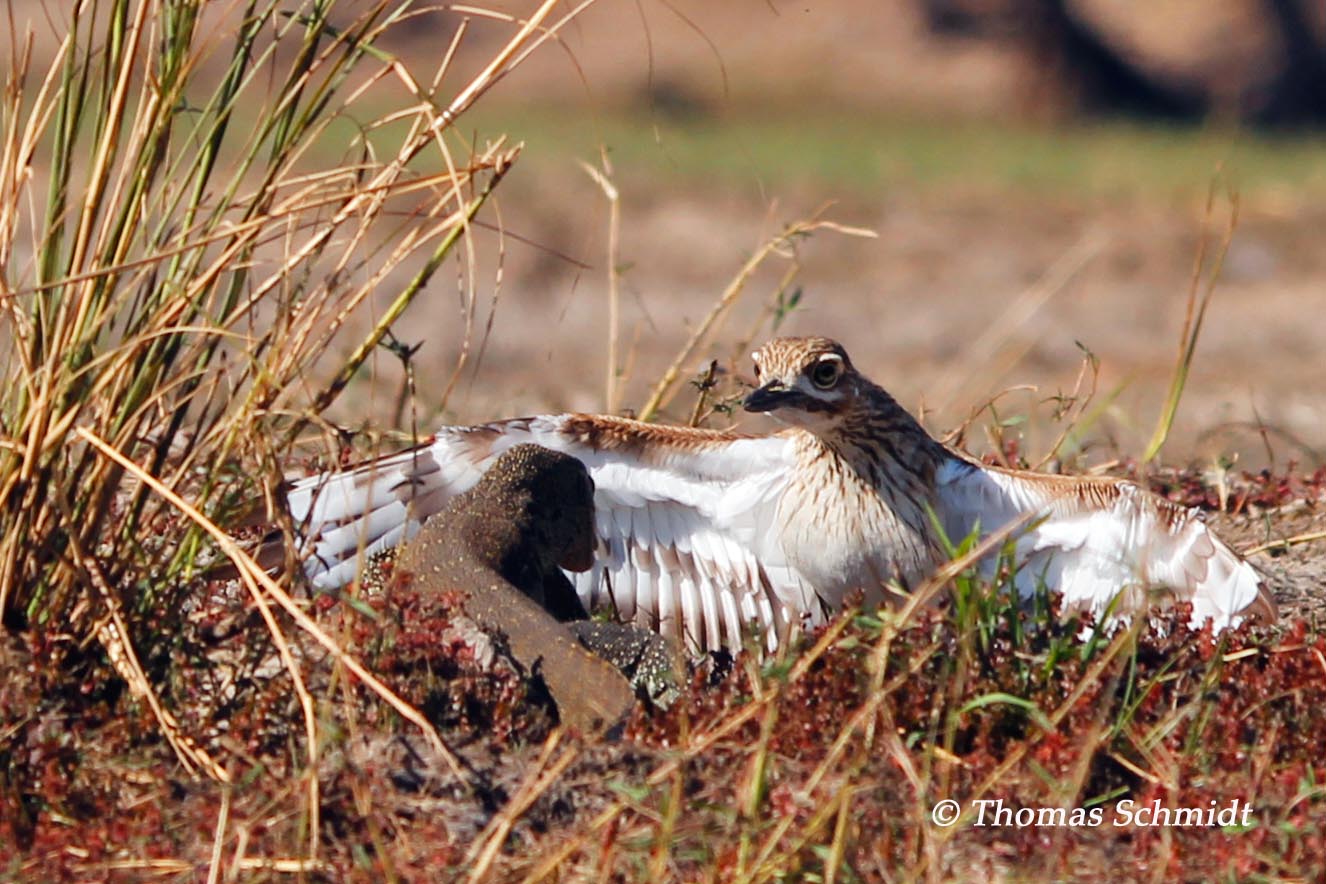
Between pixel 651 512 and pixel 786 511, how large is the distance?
0.36 m

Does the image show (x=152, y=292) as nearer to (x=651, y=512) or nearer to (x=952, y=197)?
(x=651, y=512)

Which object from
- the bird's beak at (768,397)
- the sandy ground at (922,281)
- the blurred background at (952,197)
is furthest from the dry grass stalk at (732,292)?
the sandy ground at (922,281)

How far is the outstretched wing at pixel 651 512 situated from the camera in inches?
184

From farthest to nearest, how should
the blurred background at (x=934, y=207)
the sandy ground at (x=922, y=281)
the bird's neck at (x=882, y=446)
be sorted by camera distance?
the sandy ground at (x=922, y=281)
the blurred background at (x=934, y=207)
the bird's neck at (x=882, y=446)

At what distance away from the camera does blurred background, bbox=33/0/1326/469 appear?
35.7ft

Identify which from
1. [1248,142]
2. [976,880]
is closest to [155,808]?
[976,880]

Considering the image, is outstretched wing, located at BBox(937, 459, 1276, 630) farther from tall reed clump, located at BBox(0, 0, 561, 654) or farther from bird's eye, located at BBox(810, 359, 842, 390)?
tall reed clump, located at BBox(0, 0, 561, 654)

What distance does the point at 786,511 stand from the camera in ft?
15.9

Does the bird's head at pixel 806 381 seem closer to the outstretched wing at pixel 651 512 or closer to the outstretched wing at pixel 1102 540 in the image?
the outstretched wing at pixel 651 512

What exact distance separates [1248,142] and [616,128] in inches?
268

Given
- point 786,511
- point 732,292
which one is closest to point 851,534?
point 786,511

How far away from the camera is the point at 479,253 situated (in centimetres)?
1417

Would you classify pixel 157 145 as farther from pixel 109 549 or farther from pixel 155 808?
pixel 155 808

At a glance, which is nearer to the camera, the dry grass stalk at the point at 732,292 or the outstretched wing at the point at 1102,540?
the outstretched wing at the point at 1102,540
